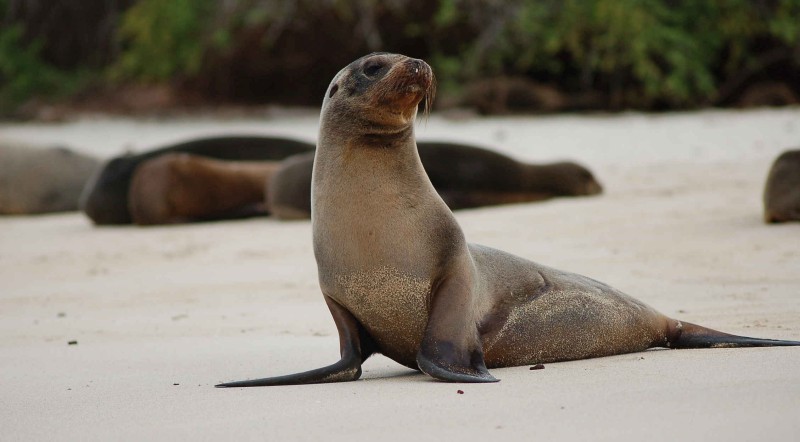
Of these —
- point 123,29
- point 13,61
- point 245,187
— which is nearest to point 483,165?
point 245,187

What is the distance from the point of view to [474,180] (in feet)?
31.3

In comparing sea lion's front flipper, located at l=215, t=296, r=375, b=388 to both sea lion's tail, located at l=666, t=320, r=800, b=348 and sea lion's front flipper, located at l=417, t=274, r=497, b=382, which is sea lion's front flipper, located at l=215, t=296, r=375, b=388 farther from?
sea lion's tail, located at l=666, t=320, r=800, b=348

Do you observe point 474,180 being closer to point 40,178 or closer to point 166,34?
point 40,178

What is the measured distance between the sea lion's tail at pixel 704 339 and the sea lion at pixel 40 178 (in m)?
9.13

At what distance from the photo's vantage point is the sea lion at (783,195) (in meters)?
7.02

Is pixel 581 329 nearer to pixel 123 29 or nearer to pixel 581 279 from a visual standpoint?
pixel 581 279

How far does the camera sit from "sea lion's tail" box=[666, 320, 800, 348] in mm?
4016

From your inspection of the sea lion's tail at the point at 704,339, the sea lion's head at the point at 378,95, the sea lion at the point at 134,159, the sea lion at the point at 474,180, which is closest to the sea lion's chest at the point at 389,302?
the sea lion's head at the point at 378,95

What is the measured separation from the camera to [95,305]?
20.0ft

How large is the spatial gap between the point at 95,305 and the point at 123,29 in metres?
14.4

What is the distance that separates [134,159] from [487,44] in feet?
24.9

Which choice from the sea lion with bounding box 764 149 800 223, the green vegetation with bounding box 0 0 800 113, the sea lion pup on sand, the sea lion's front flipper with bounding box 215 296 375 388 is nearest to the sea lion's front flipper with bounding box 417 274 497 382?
the sea lion pup on sand

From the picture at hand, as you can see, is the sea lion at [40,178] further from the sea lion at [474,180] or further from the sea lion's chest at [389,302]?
the sea lion's chest at [389,302]

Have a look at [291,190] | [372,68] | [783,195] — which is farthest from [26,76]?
[372,68]
